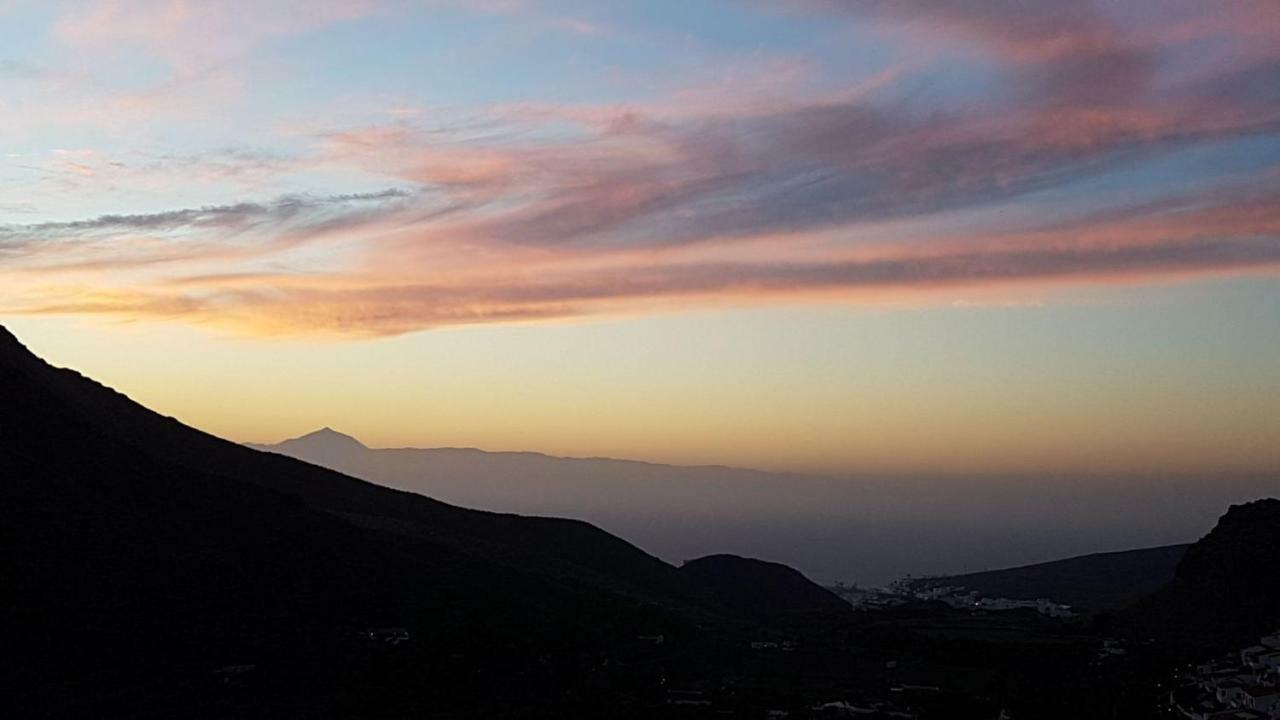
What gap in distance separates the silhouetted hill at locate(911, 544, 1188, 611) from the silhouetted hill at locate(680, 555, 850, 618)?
2673 centimetres

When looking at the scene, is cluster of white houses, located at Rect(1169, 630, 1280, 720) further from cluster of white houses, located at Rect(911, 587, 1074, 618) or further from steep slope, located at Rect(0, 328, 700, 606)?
steep slope, located at Rect(0, 328, 700, 606)

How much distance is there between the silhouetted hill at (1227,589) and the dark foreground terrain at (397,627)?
29cm

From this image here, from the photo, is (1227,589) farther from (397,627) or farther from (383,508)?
(383,508)

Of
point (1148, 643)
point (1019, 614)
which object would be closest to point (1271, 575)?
point (1148, 643)

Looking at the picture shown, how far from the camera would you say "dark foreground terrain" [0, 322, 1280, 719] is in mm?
57656

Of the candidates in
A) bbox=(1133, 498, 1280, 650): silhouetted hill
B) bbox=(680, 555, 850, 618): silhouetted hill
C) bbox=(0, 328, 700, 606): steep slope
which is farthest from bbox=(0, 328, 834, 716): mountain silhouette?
bbox=(1133, 498, 1280, 650): silhouetted hill

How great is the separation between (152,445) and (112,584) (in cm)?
3698

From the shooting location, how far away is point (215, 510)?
266 ft

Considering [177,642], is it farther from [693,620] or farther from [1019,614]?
[1019,614]

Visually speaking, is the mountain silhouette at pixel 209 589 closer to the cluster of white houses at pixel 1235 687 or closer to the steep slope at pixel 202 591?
the steep slope at pixel 202 591

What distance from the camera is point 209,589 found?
71.1 metres

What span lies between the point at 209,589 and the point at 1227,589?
234 ft

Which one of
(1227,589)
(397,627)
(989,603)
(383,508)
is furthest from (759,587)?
(397,627)

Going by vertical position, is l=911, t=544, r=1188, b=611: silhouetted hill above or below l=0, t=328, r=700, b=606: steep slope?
below
